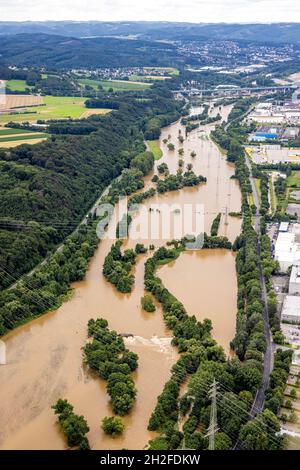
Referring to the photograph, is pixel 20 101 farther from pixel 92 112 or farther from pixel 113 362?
pixel 113 362

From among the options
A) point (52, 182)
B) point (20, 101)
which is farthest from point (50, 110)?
point (52, 182)

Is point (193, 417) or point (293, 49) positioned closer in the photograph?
point (193, 417)

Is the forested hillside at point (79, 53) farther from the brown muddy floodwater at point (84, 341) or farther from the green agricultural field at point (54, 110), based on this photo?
the brown muddy floodwater at point (84, 341)

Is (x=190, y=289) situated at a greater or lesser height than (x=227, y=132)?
lesser

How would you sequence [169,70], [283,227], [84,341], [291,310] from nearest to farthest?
1. [84,341]
2. [291,310]
3. [283,227]
4. [169,70]

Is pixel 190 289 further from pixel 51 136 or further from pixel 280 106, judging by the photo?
pixel 280 106

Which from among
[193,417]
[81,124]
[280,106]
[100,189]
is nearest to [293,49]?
[280,106]

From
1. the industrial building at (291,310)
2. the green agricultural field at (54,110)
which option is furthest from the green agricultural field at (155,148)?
the industrial building at (291,310)
